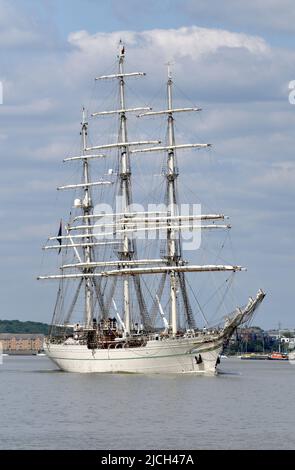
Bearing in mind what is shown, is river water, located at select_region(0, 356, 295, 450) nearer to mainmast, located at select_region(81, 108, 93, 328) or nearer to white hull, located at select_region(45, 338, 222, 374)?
white hull, located at select_region(45, 338, 222, 374)

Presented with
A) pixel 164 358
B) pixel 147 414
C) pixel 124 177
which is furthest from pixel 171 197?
pixel 147 414

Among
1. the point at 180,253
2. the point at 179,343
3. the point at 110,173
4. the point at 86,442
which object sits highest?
the point at 110,173

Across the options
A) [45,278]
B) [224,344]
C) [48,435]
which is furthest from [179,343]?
[48,435]

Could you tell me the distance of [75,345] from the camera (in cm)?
13450

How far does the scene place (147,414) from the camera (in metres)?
78.6

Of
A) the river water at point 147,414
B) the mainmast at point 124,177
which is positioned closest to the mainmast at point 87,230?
the mainmast at point 124,177

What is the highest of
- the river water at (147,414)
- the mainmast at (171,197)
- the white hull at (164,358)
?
the mainmast at (171,197)

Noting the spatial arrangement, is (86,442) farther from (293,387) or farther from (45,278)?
(45,278)

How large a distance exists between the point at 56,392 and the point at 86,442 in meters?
36.7

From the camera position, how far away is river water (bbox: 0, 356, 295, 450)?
215 feet

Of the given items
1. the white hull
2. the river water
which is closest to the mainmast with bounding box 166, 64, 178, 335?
the white hull

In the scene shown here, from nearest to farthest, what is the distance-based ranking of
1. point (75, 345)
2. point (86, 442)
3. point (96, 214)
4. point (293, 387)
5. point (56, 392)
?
point (86, 442) → point (56, 392) → point (293, 387) → point (75, 345) → point (96, 214)

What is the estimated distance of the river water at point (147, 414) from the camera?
6556 centimetres

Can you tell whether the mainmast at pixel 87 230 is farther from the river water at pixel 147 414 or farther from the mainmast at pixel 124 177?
the river water at pixel 147 414
